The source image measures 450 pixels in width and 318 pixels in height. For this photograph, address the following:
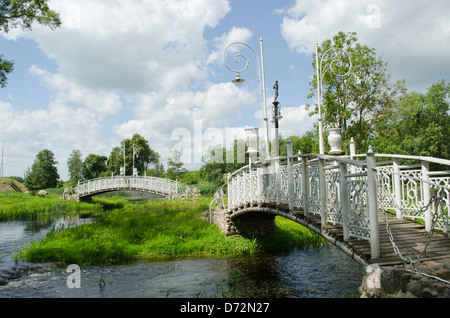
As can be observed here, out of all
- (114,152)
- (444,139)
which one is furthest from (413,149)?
(114,152)

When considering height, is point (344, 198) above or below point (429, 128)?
below

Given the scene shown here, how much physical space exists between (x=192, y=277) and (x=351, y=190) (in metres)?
5.78

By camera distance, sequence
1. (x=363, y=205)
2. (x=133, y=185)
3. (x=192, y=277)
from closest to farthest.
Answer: (x=363, y=205) < (x=192, y=277) < (x=133, y=185)

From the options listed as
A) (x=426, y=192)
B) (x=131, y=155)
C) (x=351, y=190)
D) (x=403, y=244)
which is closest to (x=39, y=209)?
(x=351, y=190)

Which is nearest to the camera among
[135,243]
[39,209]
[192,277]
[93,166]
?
[192,277]

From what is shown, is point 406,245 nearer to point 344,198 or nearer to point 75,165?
point 344,198

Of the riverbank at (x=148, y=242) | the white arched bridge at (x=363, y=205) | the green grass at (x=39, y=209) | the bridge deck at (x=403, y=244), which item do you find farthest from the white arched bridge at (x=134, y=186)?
the bridge deck at (x=403, y=244)

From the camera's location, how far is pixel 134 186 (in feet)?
101

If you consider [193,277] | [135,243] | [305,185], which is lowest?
[193,277]

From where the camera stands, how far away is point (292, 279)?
31.5ft

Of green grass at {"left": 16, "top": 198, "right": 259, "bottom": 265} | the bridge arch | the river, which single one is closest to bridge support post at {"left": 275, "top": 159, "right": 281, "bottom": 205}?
the bridge arch

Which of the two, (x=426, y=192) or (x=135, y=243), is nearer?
(x=426, y=192)

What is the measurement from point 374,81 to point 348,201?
58.4 ft
